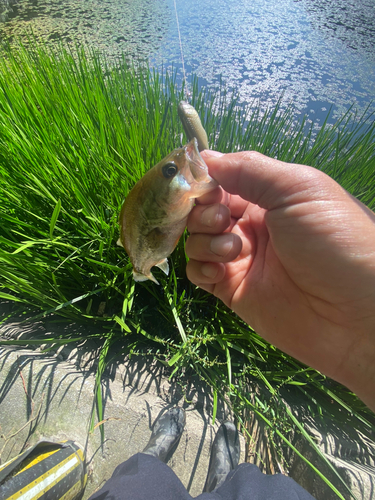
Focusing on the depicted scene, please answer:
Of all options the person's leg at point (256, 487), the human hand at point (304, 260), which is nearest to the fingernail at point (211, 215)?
the human hand at point (304, 260)

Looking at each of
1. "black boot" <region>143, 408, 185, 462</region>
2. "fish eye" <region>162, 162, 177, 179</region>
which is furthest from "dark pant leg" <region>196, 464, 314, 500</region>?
"fish eye" <region>162, 162, 177, 179</region>

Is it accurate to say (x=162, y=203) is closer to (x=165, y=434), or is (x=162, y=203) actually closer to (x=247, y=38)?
(x=165, y=434)

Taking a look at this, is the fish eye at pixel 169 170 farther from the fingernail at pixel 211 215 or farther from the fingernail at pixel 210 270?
the fingernail at pixel 210 270

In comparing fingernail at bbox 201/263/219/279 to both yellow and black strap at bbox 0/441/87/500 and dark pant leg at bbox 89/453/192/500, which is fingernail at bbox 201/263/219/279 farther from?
yellow and black strap at bbox 0/441/87/500

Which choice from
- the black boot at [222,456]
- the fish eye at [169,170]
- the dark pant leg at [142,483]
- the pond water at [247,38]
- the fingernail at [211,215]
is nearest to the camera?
the fish eye at [169,170]

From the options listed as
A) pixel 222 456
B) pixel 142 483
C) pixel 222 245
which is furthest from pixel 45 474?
pixel 222 245

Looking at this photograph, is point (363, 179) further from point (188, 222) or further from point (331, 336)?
point (188, 222)

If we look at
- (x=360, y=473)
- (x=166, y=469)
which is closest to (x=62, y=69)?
(x=166, y=469)
